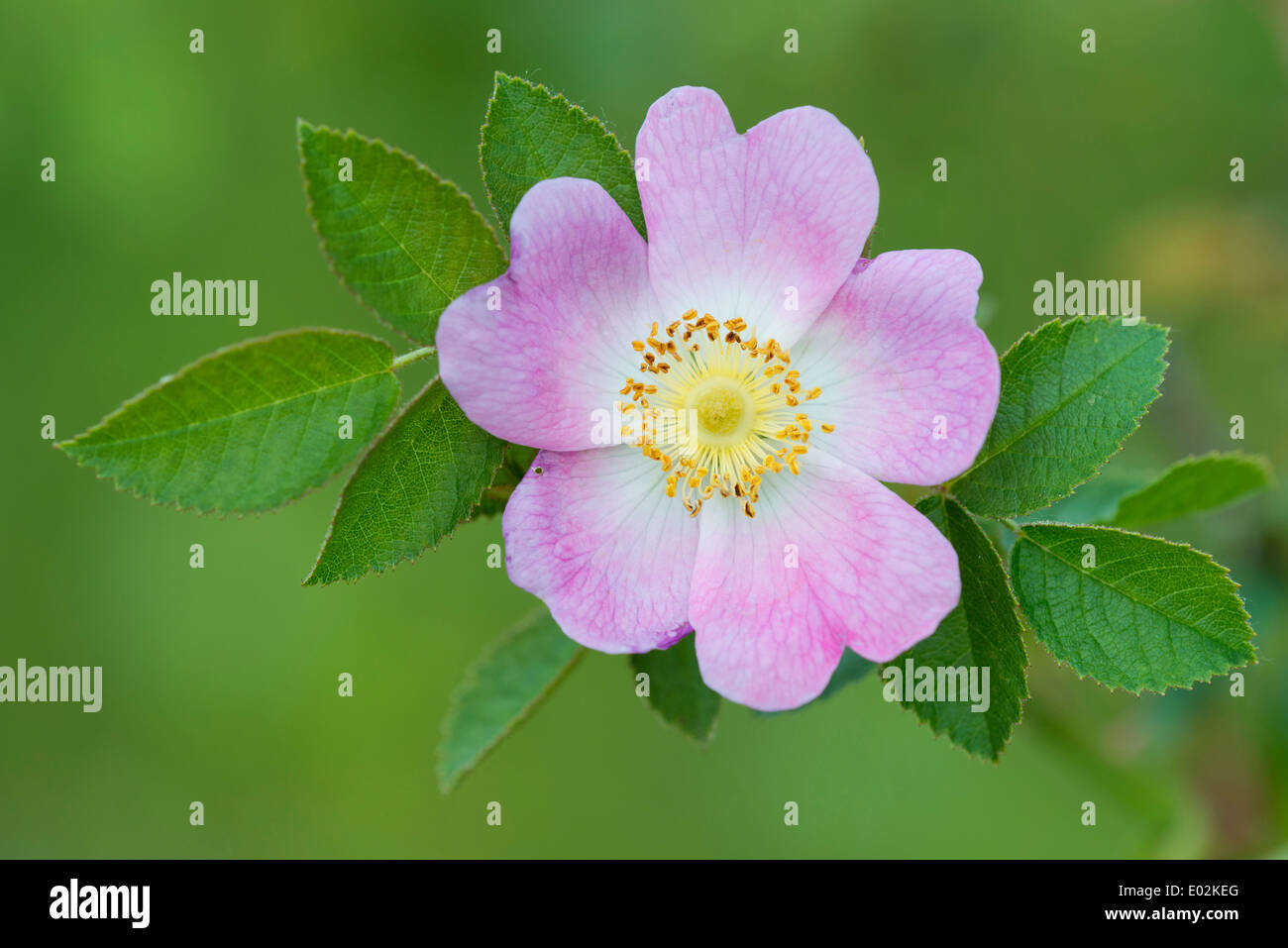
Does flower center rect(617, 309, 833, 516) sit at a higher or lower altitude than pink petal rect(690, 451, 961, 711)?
higher

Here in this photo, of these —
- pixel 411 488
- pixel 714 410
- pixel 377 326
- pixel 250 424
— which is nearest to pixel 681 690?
pixel 714 410

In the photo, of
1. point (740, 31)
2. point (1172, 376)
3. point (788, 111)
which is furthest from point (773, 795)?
point (788, 111)

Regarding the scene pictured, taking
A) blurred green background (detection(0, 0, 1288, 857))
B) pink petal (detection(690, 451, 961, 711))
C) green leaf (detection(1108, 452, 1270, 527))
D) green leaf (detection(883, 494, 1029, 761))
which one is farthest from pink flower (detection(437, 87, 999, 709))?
blurred green background (detection(0, 0, 1288, 857))

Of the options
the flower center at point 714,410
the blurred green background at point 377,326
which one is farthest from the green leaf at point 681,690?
the blurred green background at point 377,326

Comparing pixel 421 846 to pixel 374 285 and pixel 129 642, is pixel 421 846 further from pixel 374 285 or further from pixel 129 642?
pixel 374 285

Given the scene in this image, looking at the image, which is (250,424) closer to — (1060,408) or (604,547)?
(604,547)

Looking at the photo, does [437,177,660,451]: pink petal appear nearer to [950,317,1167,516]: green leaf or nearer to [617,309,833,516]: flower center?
[617,309,833,516]: flower center
